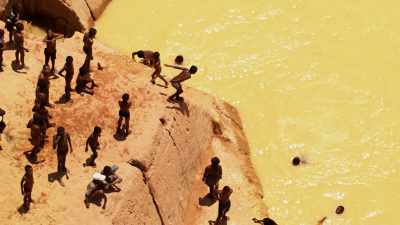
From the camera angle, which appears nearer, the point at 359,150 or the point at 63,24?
the point at 359,150

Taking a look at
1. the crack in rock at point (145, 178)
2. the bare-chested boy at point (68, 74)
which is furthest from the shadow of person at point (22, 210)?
the bare-chested boy at point (68, 74)

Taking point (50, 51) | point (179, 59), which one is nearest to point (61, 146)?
point (50, 51)

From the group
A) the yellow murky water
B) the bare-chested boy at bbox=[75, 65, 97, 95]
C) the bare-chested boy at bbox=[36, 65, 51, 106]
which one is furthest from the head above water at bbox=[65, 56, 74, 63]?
the yellow murky water

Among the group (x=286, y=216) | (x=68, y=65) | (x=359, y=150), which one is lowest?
(x=286, y=216)

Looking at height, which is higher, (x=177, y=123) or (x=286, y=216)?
(x=177, y=123)

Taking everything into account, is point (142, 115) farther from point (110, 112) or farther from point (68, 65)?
point (68, 65)

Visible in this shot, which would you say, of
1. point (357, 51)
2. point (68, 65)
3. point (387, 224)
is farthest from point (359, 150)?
point (68, 65)

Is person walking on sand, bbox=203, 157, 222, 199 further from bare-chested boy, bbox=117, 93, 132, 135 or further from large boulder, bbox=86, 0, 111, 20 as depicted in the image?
large boulder, bbox=86, 0, 111, 20

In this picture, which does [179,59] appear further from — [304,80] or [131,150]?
[131,150]
